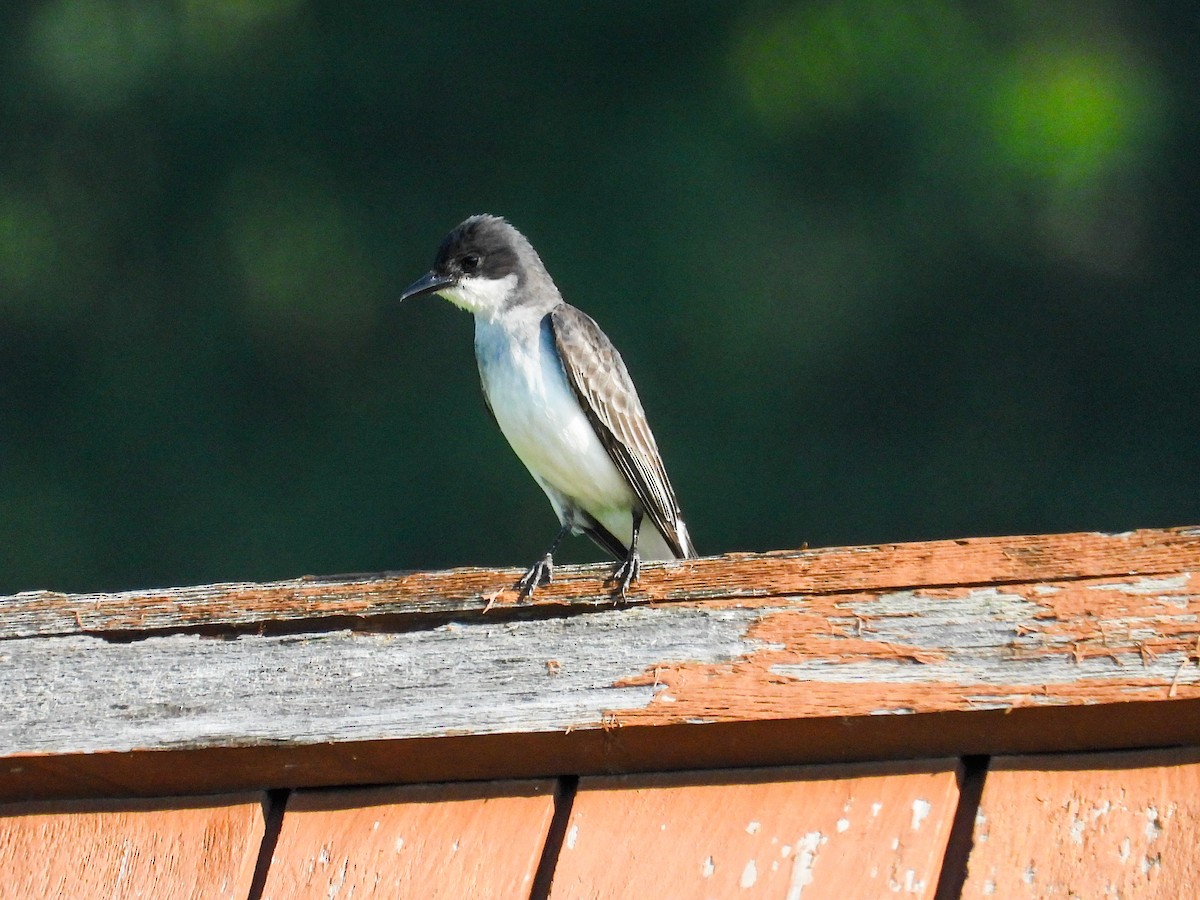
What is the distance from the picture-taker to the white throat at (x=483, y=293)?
4004mm

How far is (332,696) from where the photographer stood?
1.55m

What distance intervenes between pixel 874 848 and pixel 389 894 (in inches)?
17.5

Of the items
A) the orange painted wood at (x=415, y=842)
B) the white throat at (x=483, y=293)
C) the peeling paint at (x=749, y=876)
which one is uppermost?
the orange painted wood at (x=415, y=842)

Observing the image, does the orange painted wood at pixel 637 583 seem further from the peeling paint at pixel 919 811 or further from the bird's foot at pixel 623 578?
the peeling paint at pixel 919 811

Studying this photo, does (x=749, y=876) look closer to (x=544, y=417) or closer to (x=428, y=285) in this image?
(x=544, y=417)

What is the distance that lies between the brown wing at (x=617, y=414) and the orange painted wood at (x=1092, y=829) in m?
2.37

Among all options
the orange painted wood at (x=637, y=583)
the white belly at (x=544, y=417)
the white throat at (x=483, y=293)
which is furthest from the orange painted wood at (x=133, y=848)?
the white throat at (x=483, y=293)

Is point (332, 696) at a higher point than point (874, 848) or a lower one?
higher

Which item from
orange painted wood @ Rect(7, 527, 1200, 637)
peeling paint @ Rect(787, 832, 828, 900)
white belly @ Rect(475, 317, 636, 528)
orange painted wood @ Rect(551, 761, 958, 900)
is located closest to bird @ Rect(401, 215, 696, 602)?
white belly @ Rect(475, 317, 636, 528)

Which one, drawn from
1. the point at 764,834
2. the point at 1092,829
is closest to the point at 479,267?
the point at 764,834

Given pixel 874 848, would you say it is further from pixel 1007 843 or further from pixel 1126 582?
pixel 1126 582

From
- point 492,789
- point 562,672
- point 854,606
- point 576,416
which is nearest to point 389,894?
point 492,789

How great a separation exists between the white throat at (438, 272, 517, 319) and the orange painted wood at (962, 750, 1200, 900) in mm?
2748

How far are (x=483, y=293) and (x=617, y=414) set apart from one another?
56 cm
